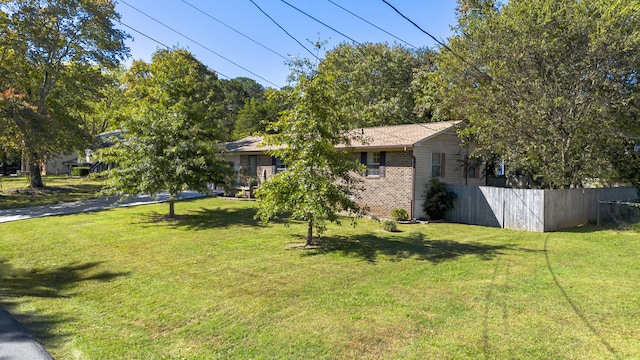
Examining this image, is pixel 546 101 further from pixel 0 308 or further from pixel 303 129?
pixel 0 308

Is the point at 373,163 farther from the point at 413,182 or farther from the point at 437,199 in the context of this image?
the point at 437,199

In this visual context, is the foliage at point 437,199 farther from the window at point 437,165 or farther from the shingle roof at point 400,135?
the shingle roof at point 400,135

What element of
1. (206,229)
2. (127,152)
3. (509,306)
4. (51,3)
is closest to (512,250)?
(509,306)

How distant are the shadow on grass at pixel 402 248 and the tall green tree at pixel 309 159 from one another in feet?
3.15

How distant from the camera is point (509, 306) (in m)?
5.72

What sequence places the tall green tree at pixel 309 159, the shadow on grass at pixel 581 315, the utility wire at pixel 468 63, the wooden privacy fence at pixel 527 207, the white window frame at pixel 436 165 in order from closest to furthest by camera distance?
the shadow on grass at pixel 581 315 → the utility wire at pixel 468 63 → the tall green tree at pixel 309 159 → the wooden privacy fence at pixel 527 207 → the white window frame at pixel 436 165

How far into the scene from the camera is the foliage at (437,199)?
50.1 ft

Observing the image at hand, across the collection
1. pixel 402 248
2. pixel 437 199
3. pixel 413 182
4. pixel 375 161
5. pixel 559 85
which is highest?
pixel 559 85

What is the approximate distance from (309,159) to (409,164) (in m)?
6.74

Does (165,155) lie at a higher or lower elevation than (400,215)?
higher

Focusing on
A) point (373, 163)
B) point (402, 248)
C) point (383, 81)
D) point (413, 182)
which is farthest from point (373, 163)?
point (383, 81)

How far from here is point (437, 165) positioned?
53.8 feet

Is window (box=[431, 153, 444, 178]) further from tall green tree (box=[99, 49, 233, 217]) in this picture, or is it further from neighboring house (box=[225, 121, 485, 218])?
tall green tree (box=[99, 49, 233, 217])

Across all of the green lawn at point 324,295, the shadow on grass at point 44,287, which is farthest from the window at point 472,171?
the shadow on grass at point 44,287
